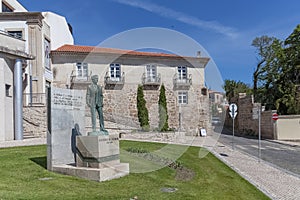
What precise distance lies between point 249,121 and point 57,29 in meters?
24.0

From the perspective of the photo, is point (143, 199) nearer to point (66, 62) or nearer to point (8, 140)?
point (8, 140)

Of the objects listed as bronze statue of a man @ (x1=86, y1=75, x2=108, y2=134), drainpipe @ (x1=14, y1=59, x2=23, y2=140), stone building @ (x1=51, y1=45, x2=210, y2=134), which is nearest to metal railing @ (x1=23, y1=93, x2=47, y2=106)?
drainpipe @ (x1=14, y1=59, x2=23, y2=140)

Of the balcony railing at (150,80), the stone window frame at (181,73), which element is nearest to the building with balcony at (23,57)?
the balcony railing at (150,80)

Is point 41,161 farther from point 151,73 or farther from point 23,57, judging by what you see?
point 151,73

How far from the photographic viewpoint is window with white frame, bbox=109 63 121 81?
2910 centimetres

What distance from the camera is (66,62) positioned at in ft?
91.7

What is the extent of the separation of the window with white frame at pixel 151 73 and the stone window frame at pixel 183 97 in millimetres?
3397

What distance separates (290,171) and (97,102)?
788 cm

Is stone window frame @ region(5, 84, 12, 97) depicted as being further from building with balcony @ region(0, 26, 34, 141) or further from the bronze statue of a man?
the bronze statue of a man

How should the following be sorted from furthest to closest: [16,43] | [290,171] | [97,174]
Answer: [16,43], [290,171], [97,174]

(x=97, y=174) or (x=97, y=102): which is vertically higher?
(x=97, y=102)

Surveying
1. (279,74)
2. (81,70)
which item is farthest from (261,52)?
(81,70)

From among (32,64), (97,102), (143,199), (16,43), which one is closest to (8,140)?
(16,43)

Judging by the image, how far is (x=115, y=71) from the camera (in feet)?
96.3
